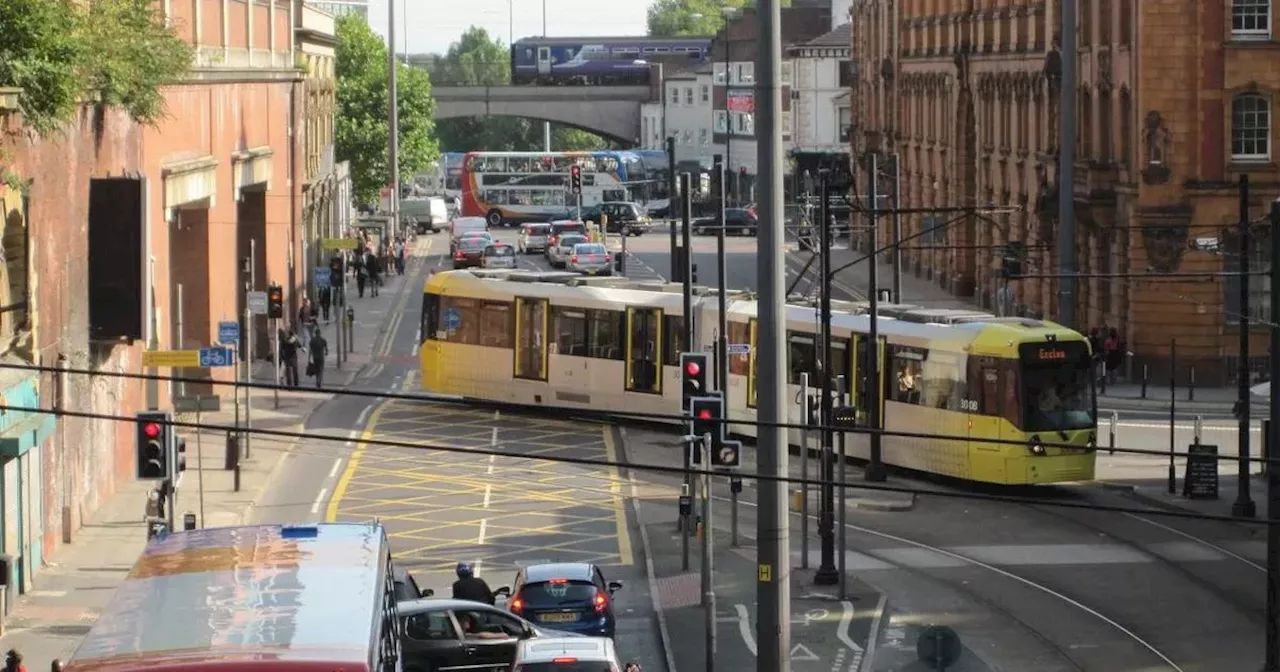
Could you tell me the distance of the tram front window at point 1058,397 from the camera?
36.3 m

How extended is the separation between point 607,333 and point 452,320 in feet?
16.2

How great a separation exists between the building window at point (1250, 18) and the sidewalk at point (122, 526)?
75.4 feet

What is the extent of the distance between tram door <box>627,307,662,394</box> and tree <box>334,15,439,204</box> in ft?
214

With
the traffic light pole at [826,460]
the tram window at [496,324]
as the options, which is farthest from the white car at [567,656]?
the tram window at [496,324]

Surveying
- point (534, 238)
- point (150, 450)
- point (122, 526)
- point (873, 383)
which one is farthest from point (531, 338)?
point (534, 238)

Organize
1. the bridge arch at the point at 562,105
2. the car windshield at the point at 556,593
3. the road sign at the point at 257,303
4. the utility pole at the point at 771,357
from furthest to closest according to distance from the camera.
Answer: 1. the bridge arch at the point at 562,105
2. the road sign at the point at 257,303
3. the car windshield at the point at 556,593
4. the utility pole at the point at 771,357

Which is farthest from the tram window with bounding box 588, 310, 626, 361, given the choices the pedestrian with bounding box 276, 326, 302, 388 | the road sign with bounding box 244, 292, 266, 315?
the pedestrian with bounding box 276, 326, 302, 388

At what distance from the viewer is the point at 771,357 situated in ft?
68.1

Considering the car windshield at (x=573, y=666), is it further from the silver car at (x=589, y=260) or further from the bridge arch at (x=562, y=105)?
the bridge arch at (x=562, y=105)

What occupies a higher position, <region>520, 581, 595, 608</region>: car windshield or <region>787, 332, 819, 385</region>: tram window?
<region>787, 332, 819, 385</region>: tram window

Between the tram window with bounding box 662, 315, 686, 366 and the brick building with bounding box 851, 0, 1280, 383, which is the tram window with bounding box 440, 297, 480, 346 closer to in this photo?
the tram window with bounding box 662, 315, 686, 366

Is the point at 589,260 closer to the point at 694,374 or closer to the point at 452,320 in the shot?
the point at 452,320

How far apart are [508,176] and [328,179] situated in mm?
30020

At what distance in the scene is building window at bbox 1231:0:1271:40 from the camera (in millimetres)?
51031
